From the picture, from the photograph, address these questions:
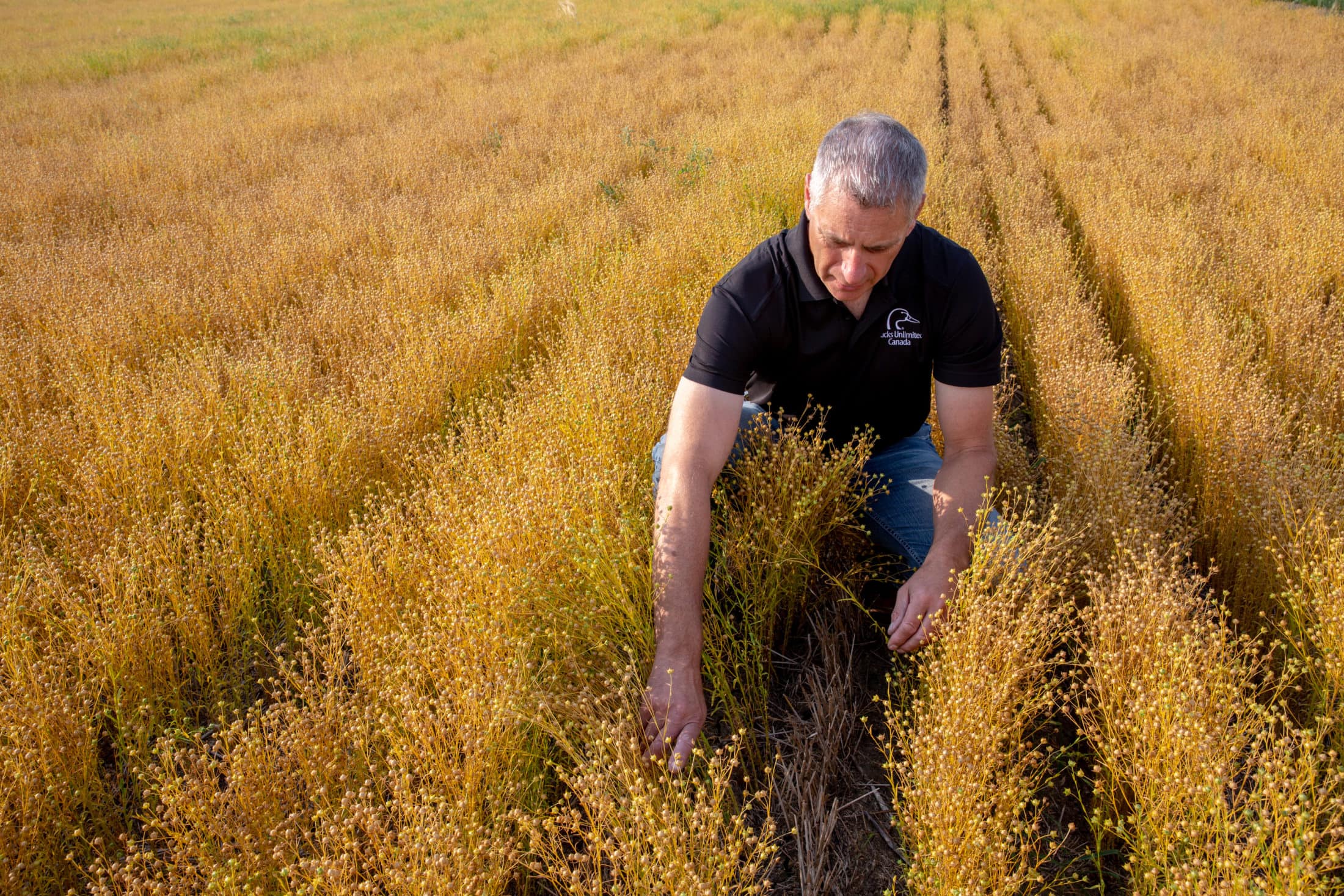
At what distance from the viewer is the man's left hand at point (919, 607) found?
2.07 meters

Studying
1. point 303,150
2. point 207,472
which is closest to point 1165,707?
point 207,472

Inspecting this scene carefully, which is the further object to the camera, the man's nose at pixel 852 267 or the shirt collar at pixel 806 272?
the shirt collar at pixel 806 272

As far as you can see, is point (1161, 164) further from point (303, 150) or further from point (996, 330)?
point (303, 150)

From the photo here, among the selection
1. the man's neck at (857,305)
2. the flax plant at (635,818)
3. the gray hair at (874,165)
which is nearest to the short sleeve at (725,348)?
the man's neck at (857,305)

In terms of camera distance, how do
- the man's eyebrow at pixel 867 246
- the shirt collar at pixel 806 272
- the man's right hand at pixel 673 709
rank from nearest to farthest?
the man's right hand at pixel 673 709 < the man's eyebrow at pixel 867 246 < the shirt collar at pixel 806 272

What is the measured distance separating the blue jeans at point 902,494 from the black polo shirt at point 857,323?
272 millimetres

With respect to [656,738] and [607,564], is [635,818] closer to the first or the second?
[656,738]

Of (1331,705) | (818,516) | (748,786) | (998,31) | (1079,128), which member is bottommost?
(748,786)

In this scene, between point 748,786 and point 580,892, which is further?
point 748,786

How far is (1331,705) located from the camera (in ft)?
6.40

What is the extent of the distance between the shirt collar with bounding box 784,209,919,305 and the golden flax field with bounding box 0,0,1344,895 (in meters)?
0.47

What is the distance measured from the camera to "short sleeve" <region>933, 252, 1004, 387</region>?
8.14 ft

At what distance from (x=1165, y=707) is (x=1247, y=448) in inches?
60.5

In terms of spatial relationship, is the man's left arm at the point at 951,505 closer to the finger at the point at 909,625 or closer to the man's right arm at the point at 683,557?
the finger at the point at 909,625
